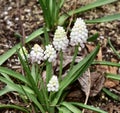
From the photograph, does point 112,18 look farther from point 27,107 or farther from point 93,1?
point 27,107

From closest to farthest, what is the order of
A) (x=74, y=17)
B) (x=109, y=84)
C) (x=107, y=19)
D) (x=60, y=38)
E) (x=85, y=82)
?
1. (x=60, y=38)
2. (x=85, y=82)
3. (x=109, y=84)
4. (x=107, y=19)
5. (x=74, y=17)

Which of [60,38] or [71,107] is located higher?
[60,38]

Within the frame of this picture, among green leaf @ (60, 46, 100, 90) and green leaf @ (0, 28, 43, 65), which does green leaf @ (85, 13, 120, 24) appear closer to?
green leaf @ (0, 28, 43, 65)

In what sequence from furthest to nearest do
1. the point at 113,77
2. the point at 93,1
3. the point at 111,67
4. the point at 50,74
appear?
1. the point at 93,1
2. the point at 111,67
3. the point at 113,77
4. the point at 50,74

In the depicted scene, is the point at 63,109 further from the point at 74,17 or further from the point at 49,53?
the point at 74,17

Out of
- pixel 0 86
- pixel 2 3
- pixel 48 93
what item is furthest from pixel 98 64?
pixel 2 3

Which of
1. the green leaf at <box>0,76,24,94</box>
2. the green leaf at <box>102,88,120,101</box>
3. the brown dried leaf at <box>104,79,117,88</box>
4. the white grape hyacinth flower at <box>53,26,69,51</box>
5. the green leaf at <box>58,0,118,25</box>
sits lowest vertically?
the green leaf at <box>102,88,120,101</box>

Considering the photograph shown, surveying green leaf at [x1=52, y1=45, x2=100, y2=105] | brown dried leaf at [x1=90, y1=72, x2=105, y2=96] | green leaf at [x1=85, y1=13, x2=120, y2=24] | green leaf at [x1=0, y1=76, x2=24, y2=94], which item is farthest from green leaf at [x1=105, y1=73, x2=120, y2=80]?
green leaf at [x1=0, y1=76, x2=24, y2=94]

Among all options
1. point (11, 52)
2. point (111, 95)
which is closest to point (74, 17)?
point (11, 52)

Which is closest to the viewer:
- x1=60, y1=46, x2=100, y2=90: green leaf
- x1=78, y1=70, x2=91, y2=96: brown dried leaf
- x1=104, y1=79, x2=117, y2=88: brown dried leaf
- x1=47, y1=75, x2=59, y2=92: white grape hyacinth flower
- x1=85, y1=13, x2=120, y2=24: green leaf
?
x1=47, y1=75, x2=59, y2=92: white grape hyacinth flower
